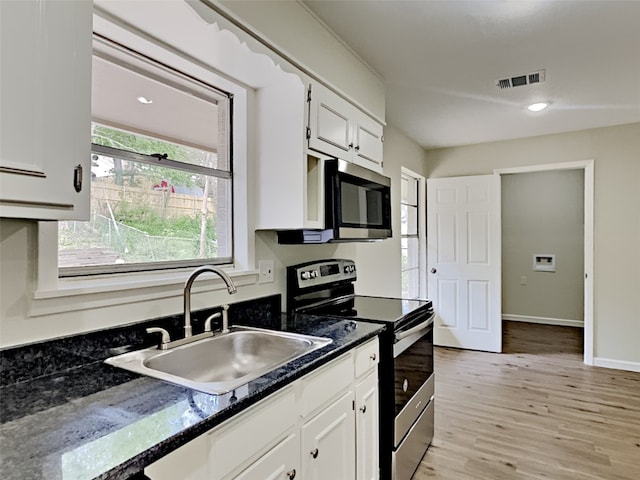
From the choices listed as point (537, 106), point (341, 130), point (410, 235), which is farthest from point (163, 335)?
point (410, 235)

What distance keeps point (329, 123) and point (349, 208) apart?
0.46 meters

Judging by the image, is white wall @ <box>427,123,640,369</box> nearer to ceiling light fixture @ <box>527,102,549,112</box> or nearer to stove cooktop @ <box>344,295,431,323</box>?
ceiling light fixture @ <box>527,102,549,112</box>

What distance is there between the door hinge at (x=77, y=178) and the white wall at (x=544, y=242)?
617 centimetres

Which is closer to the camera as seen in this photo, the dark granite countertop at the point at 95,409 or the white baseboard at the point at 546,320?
the dark granite countertop at the point at 95,409

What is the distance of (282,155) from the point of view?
2.00m

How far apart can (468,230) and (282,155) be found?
3195 mm

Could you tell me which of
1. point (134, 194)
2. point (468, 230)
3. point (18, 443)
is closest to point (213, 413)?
point (18, 443)

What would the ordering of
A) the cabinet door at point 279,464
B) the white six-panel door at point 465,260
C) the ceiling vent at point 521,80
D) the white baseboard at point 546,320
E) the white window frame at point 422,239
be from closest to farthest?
the cabinet door at point 279,464 < the ceiling vent at point 521,80 < the white six-panel door at point 465,260 < the white window frame at point 422,239 < the white baseboard at point 546,320

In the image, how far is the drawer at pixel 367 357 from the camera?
1.67 metres

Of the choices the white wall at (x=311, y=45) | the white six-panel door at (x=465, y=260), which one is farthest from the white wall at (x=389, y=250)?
the white wall at (x=311, y=45)

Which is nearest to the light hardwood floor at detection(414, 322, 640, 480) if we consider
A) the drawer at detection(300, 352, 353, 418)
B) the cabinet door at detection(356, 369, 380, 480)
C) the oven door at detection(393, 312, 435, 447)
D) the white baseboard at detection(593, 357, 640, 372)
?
the white baseboard at detection(593, 357, 640, 372)

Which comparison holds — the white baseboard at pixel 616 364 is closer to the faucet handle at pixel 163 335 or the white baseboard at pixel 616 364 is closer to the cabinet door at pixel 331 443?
the cabinet door at pixel 331 443

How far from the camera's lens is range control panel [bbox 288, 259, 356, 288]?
7.43 ft

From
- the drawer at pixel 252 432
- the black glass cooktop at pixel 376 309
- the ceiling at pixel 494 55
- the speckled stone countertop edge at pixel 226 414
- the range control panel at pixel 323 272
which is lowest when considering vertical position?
the drawer at pixel 252 432
